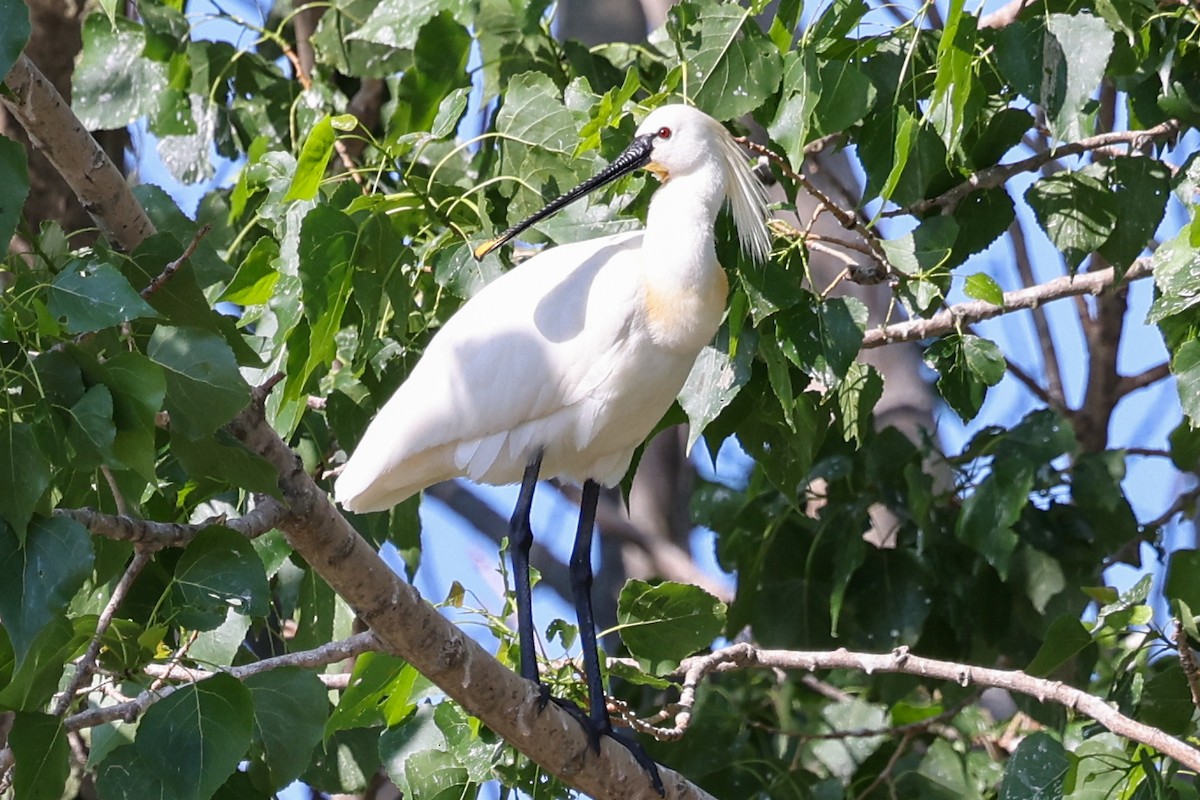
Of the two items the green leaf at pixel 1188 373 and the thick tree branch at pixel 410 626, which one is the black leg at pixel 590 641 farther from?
the green leaf at pixel 1188 373

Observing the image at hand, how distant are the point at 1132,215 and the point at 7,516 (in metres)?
2.10

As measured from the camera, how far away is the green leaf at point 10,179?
1.77 meters

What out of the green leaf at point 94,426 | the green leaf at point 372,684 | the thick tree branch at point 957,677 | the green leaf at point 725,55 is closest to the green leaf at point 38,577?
the green leaf at point 94,426

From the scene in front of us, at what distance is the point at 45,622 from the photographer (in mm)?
1933

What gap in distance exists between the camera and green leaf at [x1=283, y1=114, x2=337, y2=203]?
2.62 metres

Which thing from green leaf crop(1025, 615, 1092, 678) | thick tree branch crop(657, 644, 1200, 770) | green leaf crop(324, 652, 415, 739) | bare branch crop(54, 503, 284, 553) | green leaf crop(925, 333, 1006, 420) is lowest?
green leaf crop(324, 652, 415, 739)

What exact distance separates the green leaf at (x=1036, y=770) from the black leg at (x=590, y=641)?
62cm

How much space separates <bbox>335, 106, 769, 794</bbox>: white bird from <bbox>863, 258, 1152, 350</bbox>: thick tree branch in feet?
1.41

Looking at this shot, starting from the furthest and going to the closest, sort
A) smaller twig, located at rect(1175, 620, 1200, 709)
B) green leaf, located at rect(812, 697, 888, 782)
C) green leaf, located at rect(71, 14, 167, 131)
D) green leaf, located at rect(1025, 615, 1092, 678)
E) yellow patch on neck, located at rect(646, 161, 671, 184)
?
green leaf, located at rect(812, 697, 888, 782) → green leaf, located at rect(71, 14, 167, 131) → yellow patch on neck, located at rect(646, 161, 671, 184) → green leaf, located at rect(1025, 615, 1092, 678) → smaller twig, located at rect(1175, 620, 1200, 709)

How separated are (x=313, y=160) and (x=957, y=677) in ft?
4.71

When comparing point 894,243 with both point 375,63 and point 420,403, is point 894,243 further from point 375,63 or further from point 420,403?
point 375,63

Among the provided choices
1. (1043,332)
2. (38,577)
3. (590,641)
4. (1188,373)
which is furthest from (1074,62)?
(1043,332)

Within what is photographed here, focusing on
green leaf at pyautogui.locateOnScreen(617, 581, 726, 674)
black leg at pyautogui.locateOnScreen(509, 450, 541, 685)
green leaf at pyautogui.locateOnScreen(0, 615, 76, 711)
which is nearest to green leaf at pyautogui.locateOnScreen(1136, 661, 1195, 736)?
green leaf at pyautogui.locateOnScreen(617, 581, 726, 674)

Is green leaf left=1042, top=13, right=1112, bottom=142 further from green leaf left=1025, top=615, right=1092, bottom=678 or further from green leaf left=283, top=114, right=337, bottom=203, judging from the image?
green leaf left=283, top=114, right=337, bottom=203
